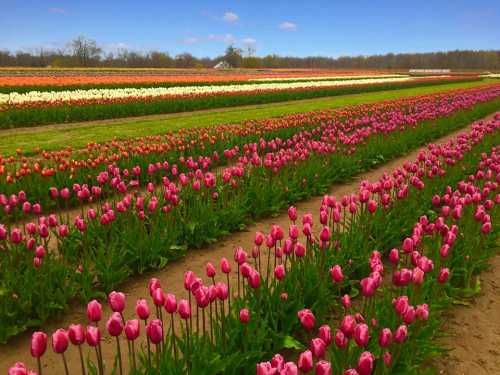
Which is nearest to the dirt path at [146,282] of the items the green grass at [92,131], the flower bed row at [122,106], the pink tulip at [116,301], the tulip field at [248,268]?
the tulip field at [248,268]

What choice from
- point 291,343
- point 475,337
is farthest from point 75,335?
point 475,337

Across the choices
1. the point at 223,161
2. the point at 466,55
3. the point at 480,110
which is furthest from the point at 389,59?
the point at 223,161

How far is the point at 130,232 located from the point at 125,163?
3.75 meters

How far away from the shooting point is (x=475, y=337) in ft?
13.2

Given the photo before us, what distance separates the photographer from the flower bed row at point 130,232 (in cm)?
412

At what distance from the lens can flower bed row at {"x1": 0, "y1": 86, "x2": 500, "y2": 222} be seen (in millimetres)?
6461

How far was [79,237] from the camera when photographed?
537 cm

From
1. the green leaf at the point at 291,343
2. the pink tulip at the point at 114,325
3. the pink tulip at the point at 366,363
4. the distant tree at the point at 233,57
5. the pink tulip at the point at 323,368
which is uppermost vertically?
the distant tree at the point at 233,57

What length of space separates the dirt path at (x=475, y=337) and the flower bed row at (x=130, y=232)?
10.3 feet

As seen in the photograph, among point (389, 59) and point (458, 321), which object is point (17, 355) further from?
point (389, 59)

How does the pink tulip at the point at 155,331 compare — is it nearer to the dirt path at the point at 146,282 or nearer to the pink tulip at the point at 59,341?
the pink tulip at the point at 59,341

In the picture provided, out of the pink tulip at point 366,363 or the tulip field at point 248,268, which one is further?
the tulip field at point 248,268

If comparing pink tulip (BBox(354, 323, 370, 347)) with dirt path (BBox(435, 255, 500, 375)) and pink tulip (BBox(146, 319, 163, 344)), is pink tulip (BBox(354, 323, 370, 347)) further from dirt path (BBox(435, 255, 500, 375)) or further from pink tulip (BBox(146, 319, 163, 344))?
dirt path (BBox(435, 255, 500, 375))

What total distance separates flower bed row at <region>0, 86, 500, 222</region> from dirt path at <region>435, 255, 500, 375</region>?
3.85m
